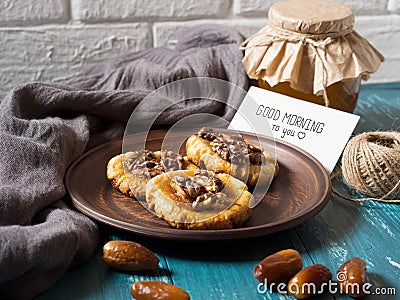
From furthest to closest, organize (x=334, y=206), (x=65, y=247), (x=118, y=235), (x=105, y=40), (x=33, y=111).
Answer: (x=105, y=40) → (x=33, y=111) → (x=334, y=206) → (x=118, y=235) → (x=65, y=247)

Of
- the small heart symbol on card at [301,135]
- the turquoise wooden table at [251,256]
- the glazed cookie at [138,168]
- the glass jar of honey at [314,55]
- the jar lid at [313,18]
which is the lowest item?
the turquoise wooden table at [251,256]

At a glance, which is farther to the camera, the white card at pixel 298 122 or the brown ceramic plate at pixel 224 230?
the white card at pixel 298 122

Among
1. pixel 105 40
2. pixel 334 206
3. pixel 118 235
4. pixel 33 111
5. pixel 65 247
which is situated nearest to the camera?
pixel 65 247

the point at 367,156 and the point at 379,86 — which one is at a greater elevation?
the point at 367,156

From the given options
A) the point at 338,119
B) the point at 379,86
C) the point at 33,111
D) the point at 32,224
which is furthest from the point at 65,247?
the point at 379,86

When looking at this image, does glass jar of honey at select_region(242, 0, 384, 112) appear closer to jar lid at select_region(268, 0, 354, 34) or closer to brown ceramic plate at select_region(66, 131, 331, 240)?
jar lid at select_region(268, 0, 354, 34)

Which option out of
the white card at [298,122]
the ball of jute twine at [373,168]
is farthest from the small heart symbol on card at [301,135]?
the ball of jute twine at [373,168]

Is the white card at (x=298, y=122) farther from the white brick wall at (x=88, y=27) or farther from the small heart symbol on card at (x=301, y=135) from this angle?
the white brick wall at (x=88, y=27)

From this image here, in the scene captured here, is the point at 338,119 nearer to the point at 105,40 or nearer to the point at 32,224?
the point at 32,224
